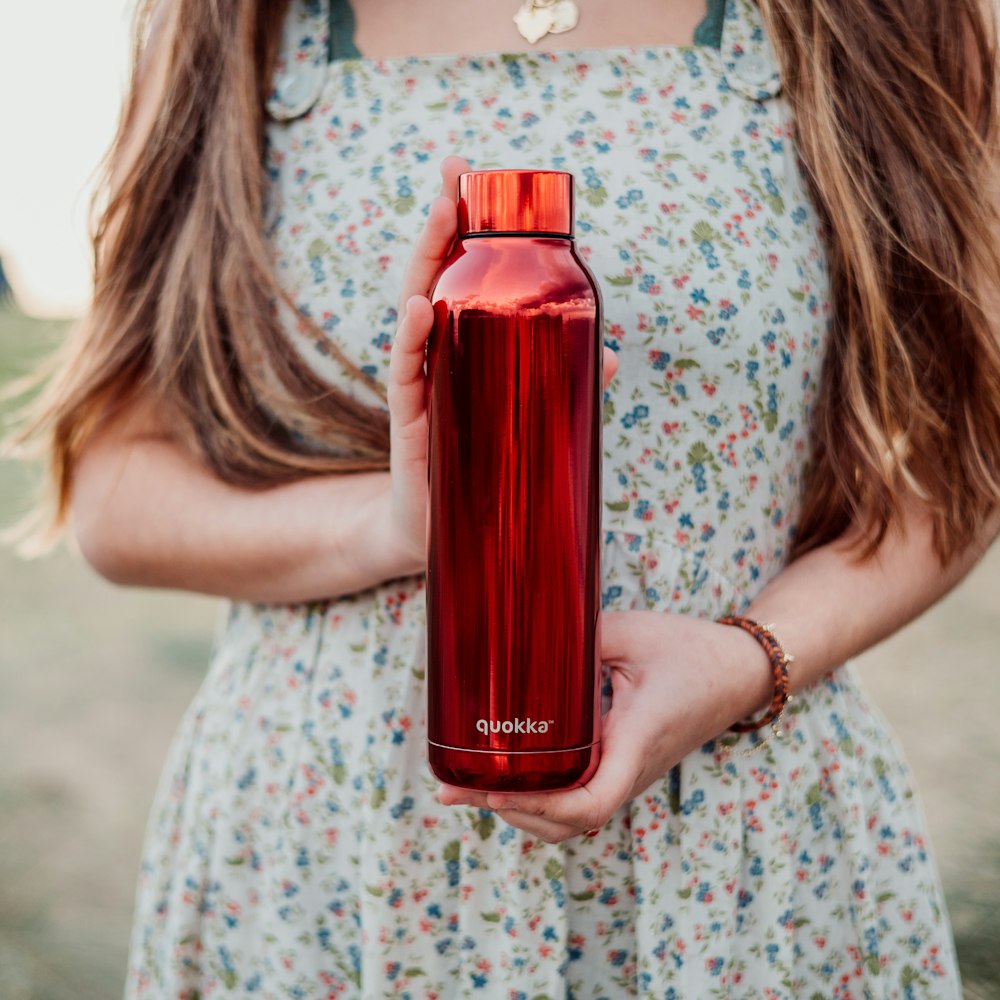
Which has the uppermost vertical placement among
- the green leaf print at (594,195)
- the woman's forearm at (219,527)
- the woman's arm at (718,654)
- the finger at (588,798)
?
the green leaf print at (594,195)

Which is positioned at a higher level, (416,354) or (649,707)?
(416,354)

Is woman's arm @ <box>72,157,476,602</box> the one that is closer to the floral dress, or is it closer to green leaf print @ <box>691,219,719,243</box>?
the floral dress

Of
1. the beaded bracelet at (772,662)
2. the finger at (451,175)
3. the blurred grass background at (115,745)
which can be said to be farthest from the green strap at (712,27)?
the blurred grass background at (115,745)

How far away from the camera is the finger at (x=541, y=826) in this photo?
2.70ft

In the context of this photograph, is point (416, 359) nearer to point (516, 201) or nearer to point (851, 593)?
point (516, 201)

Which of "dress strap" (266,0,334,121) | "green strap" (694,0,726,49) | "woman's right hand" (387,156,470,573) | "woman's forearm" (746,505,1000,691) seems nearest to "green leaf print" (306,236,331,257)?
"dress strap" (266,0,334,121)

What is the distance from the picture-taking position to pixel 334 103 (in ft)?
3.78

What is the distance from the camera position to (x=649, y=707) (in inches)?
34.8

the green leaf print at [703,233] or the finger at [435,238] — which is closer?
the finger at [435,238]

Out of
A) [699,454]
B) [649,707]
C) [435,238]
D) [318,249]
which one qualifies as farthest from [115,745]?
[435,238]

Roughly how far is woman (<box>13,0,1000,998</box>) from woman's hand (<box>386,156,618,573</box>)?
12cm

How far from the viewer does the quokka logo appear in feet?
2.50

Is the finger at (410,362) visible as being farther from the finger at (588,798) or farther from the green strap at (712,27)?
the green strap at (712,27)

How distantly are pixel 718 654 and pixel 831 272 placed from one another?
1.30 ft
